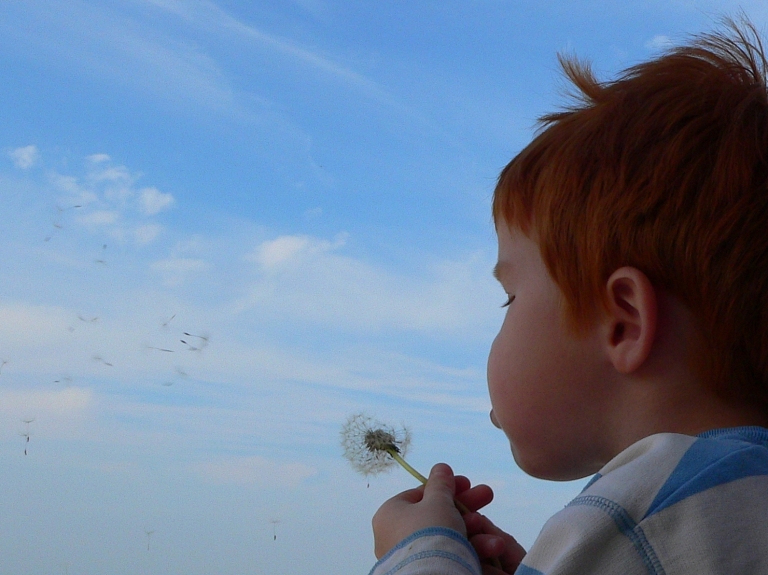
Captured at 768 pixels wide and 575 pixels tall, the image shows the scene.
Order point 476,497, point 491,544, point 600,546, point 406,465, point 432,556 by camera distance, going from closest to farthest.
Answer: point 600,546
point 432,556
point 491,544
point 476,497
point 406,465

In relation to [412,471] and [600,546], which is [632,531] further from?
[412,471]

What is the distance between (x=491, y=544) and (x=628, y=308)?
0.33 metres

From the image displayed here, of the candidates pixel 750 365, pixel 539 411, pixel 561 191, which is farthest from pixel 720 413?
pixel 561 191

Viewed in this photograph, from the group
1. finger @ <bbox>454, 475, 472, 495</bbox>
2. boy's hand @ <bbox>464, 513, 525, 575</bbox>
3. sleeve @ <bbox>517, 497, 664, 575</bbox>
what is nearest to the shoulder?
sleeve @ <bbox>517, 497, 664, 575</bbox>

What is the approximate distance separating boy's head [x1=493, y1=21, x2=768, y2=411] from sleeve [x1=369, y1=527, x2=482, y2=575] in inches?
11.0

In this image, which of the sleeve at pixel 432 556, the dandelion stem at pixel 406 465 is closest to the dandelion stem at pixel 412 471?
the dandelion stem at pixel 406 465

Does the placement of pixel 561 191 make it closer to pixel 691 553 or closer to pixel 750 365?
pixel 750 365

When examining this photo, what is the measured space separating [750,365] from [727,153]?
9.5 inches

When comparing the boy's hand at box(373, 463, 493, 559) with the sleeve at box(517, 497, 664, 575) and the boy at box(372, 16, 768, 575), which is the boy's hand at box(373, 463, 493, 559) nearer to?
the boy at box(372, 16, 768, 575)

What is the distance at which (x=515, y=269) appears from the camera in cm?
95

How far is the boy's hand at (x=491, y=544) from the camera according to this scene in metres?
0.90

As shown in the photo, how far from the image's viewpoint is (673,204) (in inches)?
32.5

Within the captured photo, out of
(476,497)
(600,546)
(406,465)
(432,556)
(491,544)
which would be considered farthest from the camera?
(406,465)

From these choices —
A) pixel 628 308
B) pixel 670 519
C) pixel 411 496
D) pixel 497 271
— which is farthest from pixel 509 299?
pixel 670 519
